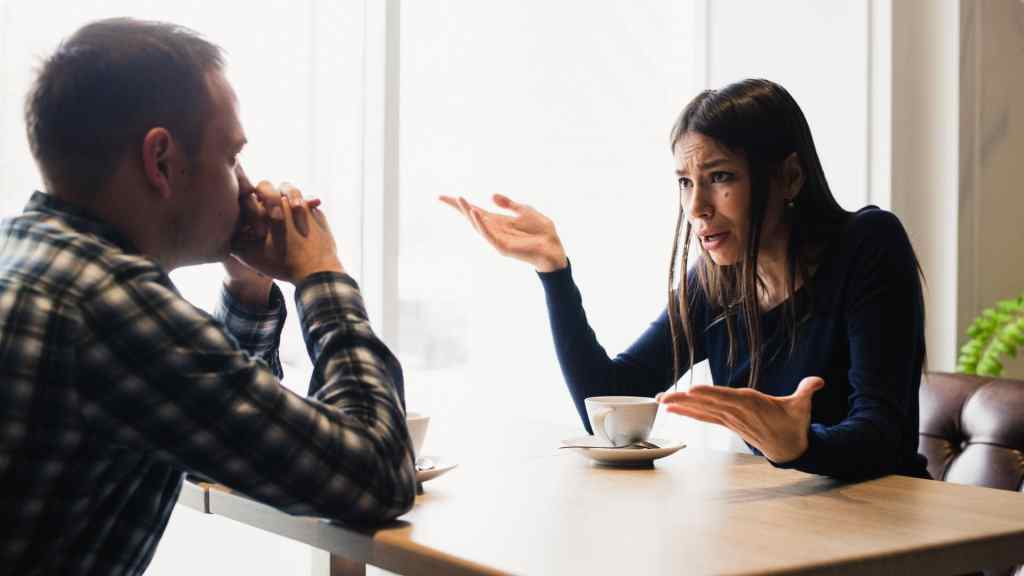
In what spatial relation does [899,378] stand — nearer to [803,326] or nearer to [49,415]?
[803,326]

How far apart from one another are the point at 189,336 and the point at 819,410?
41.6 inches

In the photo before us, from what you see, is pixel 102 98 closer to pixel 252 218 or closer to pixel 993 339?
pixel 252 218

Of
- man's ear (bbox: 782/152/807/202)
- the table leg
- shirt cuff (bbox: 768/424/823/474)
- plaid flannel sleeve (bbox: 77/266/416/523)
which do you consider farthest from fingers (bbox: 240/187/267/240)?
man's ear (bbox: 782/152/807/202)

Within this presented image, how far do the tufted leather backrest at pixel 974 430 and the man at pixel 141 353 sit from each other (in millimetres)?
1033

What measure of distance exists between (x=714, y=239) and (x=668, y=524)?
0.81 meters

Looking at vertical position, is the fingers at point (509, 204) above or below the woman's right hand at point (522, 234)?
above

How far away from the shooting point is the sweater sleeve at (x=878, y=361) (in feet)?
4.13

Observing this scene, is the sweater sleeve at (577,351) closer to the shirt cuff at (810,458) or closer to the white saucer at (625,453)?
the white saucer at (625,453)

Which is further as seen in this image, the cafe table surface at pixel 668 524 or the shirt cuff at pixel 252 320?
the shirt cuff at pixel 252 320

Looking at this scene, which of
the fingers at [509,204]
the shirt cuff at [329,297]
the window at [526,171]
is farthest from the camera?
the window at [526,171]

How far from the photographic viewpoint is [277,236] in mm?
1132

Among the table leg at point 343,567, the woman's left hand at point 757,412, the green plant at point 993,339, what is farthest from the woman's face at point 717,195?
the green plant at point 993,339

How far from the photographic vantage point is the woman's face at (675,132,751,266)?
1.70 meters

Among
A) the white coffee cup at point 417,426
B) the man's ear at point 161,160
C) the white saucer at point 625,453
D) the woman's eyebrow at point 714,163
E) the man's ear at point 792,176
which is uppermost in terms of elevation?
the man's ear at point 161,160
